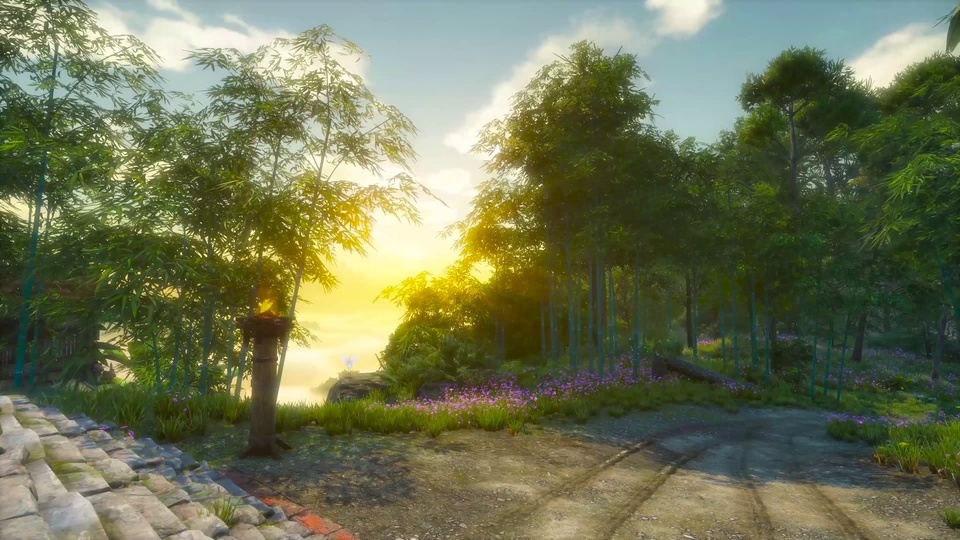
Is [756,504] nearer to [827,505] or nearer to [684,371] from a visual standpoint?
[827,505]

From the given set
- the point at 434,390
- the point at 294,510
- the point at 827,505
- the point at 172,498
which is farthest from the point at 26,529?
the point at 434,390

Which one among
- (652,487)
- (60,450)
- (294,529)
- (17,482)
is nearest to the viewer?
(17,482)

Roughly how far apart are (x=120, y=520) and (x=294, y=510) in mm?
2151

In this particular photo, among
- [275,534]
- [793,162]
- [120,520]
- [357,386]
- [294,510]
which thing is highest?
[793,162]

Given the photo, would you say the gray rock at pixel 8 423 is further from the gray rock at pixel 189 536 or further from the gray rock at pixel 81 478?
the gray rock at pixel 189 536

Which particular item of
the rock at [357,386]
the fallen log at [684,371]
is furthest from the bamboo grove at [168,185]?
the fallen log at [684,371]

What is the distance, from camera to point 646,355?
17141 millimetres

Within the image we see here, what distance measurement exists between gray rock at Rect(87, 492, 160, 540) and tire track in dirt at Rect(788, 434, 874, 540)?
17.6 feet

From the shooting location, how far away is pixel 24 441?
280 centimetres

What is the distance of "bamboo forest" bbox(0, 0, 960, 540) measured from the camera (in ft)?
14.9

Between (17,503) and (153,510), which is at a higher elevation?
(17,503)

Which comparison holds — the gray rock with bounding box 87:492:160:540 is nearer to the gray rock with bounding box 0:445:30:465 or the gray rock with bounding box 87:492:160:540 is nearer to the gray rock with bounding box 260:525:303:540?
the gray rock with bounding box 0:445:30:465

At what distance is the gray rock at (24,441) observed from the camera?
2637 mm

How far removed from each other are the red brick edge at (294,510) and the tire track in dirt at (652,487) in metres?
2.11
